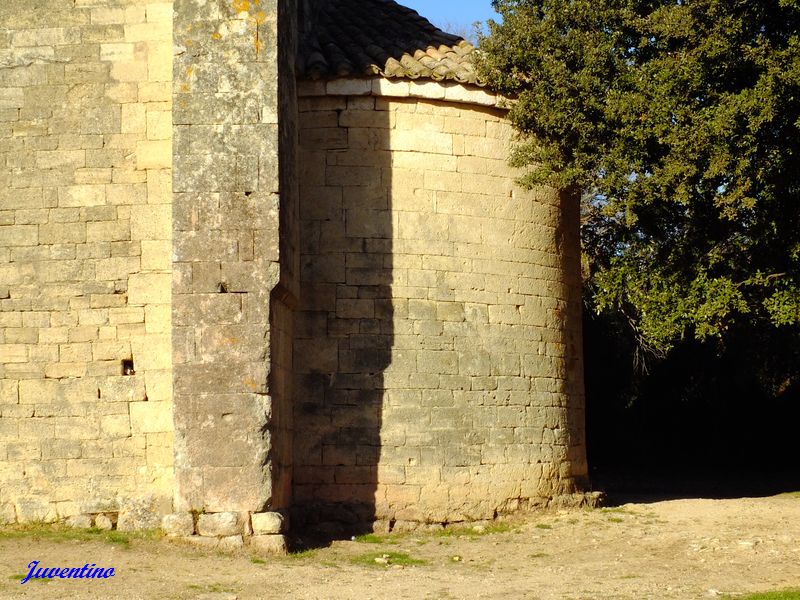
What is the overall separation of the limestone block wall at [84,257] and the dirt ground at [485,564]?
92 centimetres

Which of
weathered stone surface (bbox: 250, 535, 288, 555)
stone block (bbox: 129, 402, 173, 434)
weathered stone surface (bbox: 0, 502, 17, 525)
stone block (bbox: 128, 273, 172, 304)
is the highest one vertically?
stone block (bbox: 128, 273, 172, 304)

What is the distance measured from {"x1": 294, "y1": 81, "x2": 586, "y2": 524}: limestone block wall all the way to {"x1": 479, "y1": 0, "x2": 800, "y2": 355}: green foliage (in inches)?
27.9

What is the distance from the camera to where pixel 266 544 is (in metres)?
8.98

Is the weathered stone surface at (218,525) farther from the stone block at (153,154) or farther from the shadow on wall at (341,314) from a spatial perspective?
the stone block at (153,154)

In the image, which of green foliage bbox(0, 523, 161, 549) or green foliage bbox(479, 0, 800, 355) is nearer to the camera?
green foliage bbox(0, 523, 161, 549)

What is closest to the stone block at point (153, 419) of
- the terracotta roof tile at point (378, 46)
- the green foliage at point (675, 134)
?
the terracotta roof tile at point (378, 46)

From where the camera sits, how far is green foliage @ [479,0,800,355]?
32.6 ft

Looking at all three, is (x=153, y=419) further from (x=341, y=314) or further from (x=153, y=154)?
(x=153, y=154)

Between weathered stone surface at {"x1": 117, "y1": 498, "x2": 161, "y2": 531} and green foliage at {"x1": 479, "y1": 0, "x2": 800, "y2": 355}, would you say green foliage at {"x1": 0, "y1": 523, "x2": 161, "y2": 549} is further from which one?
green foliage at {"x1": 479, "y1": 0, "x2": 800, "y2": 355}

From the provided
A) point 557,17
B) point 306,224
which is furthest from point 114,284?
point 557,17

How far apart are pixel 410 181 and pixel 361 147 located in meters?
0.63

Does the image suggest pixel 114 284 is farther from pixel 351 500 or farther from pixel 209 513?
pixel 351 500

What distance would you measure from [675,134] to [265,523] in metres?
5.41

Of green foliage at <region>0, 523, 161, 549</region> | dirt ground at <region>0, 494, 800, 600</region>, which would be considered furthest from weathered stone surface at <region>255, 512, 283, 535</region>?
green foliage at <region>0, 523, 161, 549</region>
